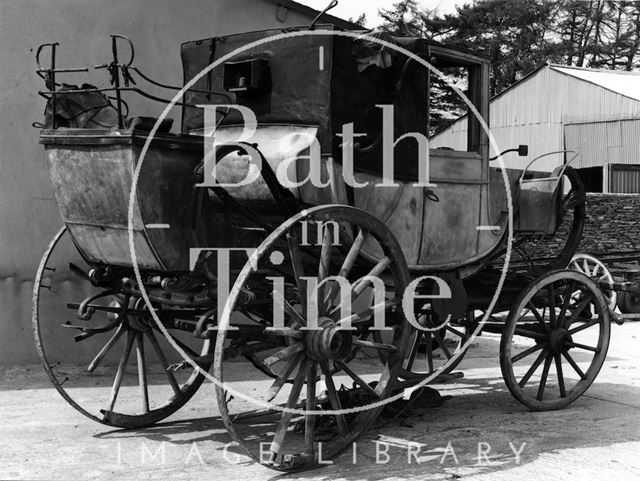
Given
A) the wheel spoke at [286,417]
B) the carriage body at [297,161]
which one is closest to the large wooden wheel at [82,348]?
the carriage body at [297,161]

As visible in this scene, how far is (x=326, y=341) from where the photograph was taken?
5.20 m

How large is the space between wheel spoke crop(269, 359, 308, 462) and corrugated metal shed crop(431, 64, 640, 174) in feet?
63.4

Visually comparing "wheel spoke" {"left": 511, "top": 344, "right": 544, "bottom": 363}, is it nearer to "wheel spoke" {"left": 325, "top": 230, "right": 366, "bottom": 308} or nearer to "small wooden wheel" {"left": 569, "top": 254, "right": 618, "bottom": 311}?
"wheel spoke" {"left": 325, "top": 230, "right": 366, "bottom": 308}

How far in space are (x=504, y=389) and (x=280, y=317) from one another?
10.9 ft

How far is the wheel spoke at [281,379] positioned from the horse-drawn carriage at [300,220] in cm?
1

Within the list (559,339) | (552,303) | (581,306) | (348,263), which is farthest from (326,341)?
(581,306)

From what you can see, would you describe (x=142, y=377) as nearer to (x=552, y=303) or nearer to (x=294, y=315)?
(x=294, y=315)

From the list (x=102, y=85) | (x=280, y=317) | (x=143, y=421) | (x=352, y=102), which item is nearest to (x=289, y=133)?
(x=352, y=102)

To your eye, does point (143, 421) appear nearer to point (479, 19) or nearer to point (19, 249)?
point (19, 249)

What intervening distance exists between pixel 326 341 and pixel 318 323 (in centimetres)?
12

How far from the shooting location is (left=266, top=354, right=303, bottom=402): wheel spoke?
511 cm

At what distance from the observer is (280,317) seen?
5.45m

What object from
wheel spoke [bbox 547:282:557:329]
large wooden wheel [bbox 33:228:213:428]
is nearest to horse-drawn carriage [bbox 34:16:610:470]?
wheel spoke [bbox 547:282:557:329]

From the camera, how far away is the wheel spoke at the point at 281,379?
Result: 5.11 metres
